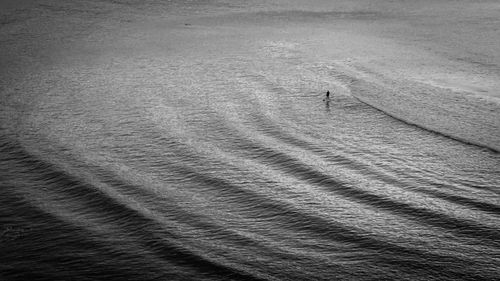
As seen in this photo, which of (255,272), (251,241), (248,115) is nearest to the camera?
(255,272)

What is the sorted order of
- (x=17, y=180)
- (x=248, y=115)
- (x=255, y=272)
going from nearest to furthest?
(x=255, y=272) → (x=17, y=180) → (x=248, y=115)

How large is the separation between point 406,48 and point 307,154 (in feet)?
38.3

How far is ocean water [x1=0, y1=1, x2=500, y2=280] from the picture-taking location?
10.8 meters

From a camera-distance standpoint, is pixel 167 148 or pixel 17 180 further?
pixel 167 148

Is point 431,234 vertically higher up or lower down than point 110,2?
lower down

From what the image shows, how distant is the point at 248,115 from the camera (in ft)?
58.2

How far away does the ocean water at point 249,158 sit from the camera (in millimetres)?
10805

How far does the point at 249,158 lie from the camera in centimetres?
1480

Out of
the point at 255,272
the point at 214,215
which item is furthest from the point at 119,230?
the point at 255,272

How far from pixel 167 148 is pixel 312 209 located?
4.64 m

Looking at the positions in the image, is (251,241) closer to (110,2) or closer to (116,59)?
(116,59)

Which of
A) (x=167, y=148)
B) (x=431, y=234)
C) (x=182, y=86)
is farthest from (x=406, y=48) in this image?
(x=431, y=234)

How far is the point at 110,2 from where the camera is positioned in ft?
120

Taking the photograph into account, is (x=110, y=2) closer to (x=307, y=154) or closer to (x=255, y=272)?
(x=307, y=154)
